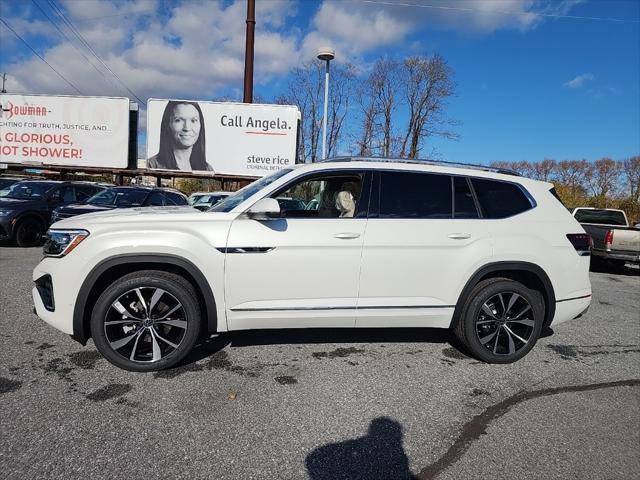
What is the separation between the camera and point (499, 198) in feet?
13.6

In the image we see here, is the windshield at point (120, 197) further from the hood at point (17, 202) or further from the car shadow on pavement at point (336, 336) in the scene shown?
the car shadow on pavement at point (336, 336)

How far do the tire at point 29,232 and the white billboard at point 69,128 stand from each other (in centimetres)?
672

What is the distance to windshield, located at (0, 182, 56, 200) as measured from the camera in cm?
1095

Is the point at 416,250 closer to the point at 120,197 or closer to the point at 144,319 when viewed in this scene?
the point at 144,319

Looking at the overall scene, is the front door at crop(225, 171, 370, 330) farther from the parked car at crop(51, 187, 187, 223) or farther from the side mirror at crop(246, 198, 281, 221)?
the parked car at crop(51, 187, 187, 223)

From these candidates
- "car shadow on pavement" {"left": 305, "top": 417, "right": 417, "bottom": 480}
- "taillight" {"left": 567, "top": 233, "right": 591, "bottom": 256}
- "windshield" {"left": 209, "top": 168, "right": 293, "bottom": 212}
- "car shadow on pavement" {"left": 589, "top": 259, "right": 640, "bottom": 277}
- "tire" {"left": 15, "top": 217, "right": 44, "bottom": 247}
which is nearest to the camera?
"car shadow on pavement" {"left": 305, "top": 417, "right": 417, "bottom": 480}

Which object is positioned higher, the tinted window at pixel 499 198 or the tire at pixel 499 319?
the tinted window at pixel 499 198

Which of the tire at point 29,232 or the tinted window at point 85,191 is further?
the tinted window at point 85,191

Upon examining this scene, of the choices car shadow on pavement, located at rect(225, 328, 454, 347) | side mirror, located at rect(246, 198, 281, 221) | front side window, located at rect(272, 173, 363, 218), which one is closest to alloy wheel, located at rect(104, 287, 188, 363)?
car shadow on pavement, located at rect(225, 328, 454, 347)

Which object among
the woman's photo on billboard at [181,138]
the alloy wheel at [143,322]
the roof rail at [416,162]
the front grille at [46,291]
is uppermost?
the woman's photo on billboard at [181,138]

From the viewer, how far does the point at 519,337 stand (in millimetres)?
4125

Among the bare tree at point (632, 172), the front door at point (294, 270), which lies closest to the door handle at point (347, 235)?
the front door at point (294, 270)

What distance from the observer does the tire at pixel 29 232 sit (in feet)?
34.2

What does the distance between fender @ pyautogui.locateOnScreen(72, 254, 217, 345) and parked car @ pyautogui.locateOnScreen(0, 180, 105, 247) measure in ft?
28.6
